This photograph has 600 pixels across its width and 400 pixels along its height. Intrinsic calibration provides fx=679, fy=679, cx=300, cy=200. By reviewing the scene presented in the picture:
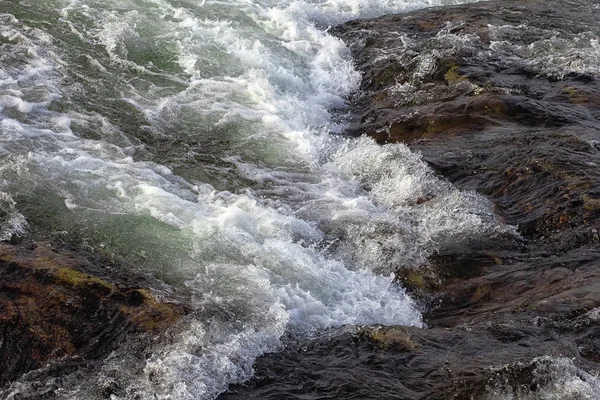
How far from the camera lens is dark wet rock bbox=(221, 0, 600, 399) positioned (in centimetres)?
486

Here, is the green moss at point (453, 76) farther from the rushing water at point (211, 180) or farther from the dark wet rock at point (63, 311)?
the dark wet rock at point (63, 311)

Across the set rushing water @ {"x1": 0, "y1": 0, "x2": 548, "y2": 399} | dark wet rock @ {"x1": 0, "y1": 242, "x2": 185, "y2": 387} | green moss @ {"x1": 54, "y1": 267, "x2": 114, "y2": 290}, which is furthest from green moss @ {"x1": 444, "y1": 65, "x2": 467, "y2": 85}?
green moss @ {"x1": 54, "y1": 267, "x2": 114, "y2": 290}

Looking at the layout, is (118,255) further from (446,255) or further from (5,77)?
(5,77)

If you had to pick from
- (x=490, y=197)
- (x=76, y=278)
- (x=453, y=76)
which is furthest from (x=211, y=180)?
(x=453, y=76)

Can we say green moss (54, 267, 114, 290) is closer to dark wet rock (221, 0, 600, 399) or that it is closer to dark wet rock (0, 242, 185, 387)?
dark wet rock (0, 242, 185, 387)

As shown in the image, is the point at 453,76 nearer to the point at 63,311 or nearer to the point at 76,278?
the point at 76,278

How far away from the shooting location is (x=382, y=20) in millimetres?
12508

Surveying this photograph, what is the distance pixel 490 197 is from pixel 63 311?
448 centimetres

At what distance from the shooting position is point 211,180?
26.0 feet

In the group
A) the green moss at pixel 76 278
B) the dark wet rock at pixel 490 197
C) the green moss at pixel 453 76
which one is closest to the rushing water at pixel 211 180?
the dark wet rock at pixel 490 197

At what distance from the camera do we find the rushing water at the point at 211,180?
5723mm

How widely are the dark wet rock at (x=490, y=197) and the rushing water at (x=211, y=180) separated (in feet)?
1.07

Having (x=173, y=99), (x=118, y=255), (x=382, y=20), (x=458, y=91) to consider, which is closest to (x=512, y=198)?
(x=458, y=91)

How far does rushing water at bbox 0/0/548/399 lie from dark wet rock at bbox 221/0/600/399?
0.33 m
